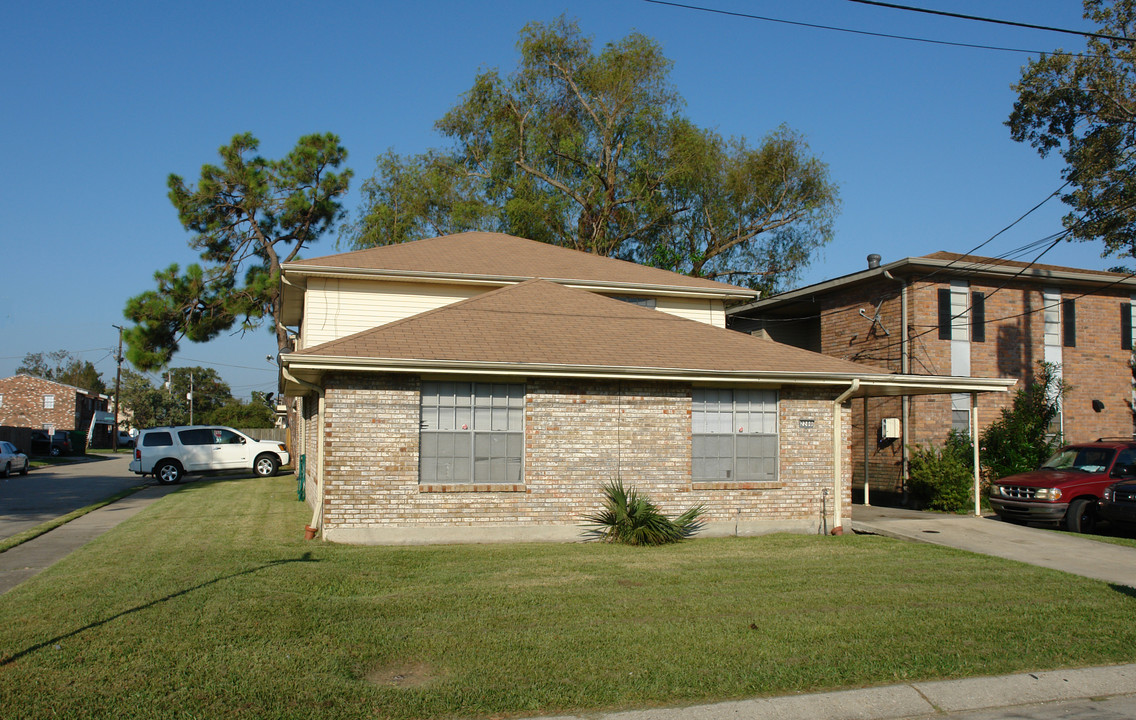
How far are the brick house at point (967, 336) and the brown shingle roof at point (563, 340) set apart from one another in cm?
624

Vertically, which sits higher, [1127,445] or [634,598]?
[1127,445]

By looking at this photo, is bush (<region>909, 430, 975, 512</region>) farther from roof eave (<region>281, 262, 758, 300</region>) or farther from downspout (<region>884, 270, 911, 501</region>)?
roof eave (<region>281, 262, 758, 300</region>)

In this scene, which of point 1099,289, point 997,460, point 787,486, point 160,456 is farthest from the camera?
point 160,456

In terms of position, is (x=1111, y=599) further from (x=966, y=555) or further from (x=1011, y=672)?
(x=1011, y=672)

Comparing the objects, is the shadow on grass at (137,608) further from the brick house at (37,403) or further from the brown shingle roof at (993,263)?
the brick house at (37,403)

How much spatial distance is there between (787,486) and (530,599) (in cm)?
695

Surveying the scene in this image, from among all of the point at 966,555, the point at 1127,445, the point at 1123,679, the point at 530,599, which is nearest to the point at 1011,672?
the point at 1123,679

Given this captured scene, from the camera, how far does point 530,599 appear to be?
8.58m

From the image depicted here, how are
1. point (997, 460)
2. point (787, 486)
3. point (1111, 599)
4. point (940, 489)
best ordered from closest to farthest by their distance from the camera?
point (1111, 599) < point (787, 486) < point (940, 489) < point (997, 460)

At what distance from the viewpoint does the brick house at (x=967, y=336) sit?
20.4m

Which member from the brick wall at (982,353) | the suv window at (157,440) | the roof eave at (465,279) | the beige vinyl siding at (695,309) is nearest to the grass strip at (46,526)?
the suv window at (157,440)

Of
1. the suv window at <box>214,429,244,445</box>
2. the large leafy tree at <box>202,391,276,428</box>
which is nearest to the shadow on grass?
the suv window at <box>214,429,244,445</box>

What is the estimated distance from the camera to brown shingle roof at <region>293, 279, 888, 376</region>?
1290cm

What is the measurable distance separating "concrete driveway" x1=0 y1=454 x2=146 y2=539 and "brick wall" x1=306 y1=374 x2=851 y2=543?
647 cm
